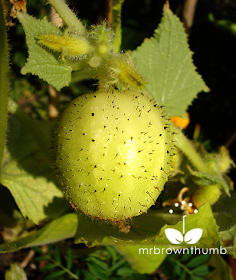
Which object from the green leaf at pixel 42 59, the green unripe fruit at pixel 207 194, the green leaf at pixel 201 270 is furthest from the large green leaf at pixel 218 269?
the green leaf at pixel 42 59

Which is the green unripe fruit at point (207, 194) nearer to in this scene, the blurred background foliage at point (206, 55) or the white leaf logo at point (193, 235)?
the white leaf logo at point (193, 235)

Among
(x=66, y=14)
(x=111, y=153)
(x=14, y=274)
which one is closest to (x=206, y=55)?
(x=66, y=14)

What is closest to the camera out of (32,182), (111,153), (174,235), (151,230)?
(111,153)

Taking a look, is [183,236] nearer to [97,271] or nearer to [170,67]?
[97,271]

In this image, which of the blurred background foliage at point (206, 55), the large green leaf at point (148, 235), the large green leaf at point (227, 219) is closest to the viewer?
the large green leaf at point (148, 235)

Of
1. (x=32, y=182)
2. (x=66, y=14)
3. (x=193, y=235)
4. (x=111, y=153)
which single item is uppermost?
(x=66, y=14)

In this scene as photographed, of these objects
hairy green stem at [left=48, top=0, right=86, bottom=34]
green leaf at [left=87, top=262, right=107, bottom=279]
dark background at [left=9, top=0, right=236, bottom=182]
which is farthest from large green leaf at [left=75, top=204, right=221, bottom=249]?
dark background at [left=9, top=0, right=236, bottom=182]
